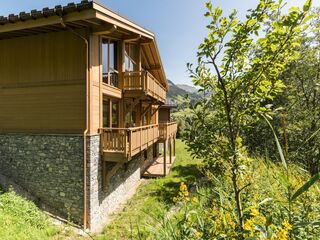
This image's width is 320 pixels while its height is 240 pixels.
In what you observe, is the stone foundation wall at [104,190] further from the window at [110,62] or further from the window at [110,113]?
the window at [110,62]

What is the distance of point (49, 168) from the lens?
8758 millimetres

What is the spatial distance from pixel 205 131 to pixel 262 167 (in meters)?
2.60

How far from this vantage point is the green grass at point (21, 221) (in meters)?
6.05

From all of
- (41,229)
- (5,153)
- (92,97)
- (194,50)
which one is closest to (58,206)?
(41,229)

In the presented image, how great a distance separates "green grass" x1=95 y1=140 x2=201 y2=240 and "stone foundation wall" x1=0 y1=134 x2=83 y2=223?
1.68 meters

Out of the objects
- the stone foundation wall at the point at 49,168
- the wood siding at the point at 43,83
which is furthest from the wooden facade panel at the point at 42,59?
the stone foundation wall at the point at 49,168

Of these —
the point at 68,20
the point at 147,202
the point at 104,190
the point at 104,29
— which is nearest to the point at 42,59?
the point at 68,20

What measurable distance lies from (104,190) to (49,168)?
257 centimetres

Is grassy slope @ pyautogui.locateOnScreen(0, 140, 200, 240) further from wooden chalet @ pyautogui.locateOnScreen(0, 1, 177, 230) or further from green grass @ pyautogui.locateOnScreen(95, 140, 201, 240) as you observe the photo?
wooden chalet @ pyautogui.locateOnScreen(0, 1, 177, 230)

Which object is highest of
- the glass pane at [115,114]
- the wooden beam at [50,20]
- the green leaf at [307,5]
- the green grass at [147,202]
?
the wooden beam at [50,20]

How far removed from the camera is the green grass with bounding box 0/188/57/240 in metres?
6.05

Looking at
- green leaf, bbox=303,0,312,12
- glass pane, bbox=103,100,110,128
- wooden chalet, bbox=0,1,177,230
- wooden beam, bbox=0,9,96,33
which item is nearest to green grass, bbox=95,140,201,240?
wooden chalet, bbox=0,1,177,230

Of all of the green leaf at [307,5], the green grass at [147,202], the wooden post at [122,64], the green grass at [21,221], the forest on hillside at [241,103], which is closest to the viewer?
the green leaf at [307,5]

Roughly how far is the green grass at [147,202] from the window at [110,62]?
5.87 metres
